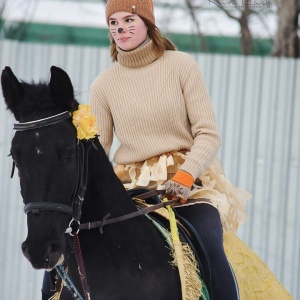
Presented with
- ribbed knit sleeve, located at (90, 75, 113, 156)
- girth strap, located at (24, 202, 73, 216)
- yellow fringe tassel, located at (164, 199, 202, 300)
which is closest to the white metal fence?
ribbed knit sleeve, located at (90, 75, 113, 156)

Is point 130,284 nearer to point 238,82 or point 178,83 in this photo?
point 178,83

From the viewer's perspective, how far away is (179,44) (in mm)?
9977

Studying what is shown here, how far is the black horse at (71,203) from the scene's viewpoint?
3.29 metres

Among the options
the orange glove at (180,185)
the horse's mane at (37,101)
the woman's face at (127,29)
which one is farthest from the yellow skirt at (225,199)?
the horse's mane at (37,101)

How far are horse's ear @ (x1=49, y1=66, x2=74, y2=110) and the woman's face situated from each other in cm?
75

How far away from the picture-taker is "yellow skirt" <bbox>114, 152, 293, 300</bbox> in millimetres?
4129

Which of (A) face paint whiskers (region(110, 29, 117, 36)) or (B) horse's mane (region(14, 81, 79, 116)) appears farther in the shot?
(A) face paint whiskers (region(110, 29, 117, 36))

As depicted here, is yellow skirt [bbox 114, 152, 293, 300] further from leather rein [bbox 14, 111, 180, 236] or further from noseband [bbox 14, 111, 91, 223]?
noseband [bbox 14, 111, 91, 223]

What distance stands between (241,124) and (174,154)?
332 cm

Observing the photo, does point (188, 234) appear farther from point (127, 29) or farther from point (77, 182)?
point (127, 29)

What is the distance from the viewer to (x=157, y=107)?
4141 millimetres

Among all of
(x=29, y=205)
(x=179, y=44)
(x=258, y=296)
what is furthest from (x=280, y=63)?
(x=29, y=205)

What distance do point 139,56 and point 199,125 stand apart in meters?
0.46

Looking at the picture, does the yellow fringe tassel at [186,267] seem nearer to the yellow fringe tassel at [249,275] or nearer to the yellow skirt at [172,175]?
the yellow skirt at [172,175]
